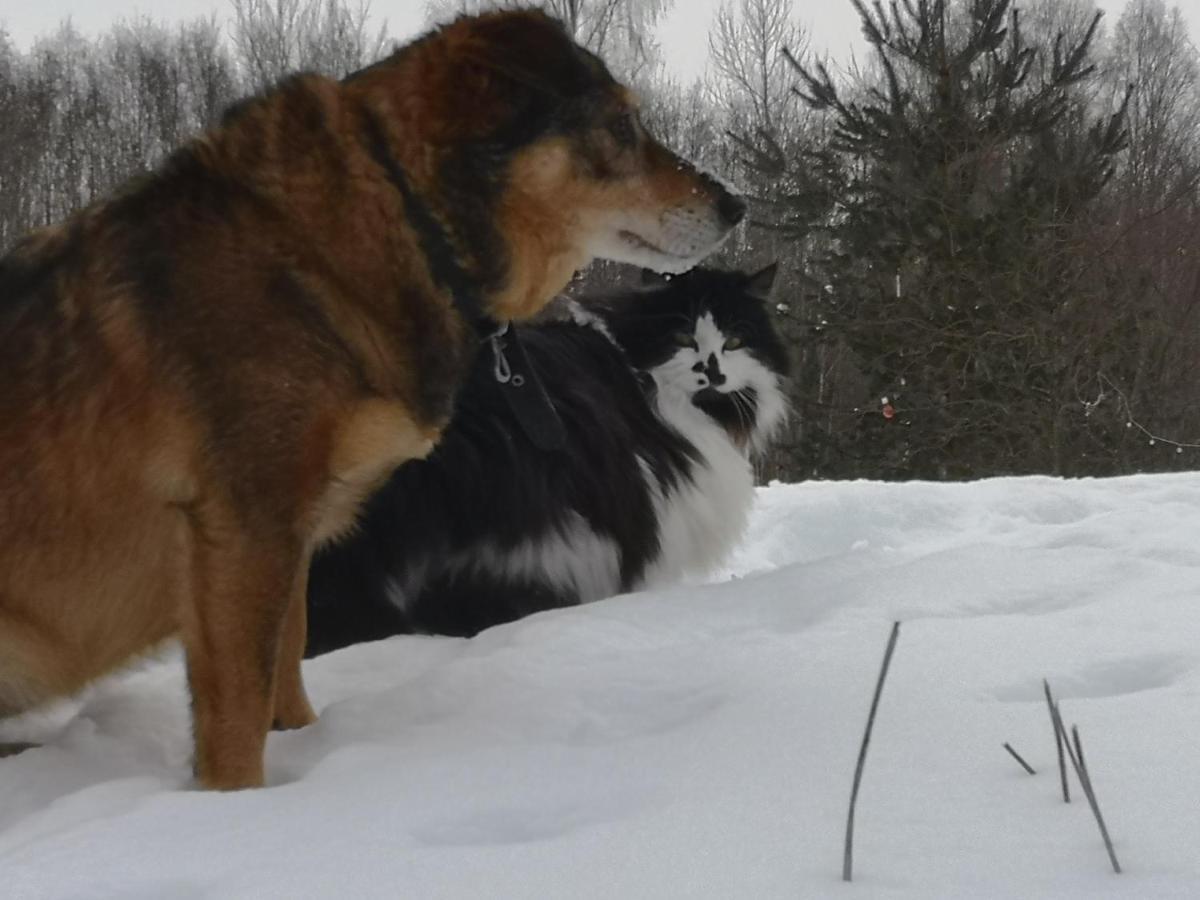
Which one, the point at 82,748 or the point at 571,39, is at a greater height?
the point at 571,39

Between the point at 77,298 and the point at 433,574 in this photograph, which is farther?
the point at 433,574

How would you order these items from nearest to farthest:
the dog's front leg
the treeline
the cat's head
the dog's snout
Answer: the dog's front leg < the dog's snout < the cat's head < the treeline

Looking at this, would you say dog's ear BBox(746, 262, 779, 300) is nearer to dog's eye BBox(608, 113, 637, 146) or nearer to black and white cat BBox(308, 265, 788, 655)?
black and white cat BBox(308, 265, 788, 655)

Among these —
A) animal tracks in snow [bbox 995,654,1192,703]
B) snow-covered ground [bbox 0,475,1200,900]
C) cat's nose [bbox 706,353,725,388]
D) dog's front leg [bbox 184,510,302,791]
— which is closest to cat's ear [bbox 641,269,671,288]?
cat's nose [bbox 706,353,725,388]

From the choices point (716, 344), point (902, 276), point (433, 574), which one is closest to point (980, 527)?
point (716, 344)

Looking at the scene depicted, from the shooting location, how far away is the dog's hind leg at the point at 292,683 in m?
2.55

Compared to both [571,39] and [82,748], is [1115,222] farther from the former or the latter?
[82,748]

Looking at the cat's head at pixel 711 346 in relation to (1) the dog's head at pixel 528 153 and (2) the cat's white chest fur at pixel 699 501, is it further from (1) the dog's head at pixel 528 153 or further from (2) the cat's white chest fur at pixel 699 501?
(1) the dog's head at pixel 528 153

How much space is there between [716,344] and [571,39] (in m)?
2.16

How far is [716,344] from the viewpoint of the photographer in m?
4.48

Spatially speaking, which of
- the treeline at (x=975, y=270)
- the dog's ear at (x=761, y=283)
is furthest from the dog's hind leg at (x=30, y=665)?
the treeline at (x=975, y=270)

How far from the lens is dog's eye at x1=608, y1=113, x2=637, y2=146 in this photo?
98.2 inches

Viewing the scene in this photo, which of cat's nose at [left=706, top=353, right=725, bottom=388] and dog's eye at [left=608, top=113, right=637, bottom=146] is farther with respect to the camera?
cat's nose at [left=706, top=353, right=725, bottom=388]

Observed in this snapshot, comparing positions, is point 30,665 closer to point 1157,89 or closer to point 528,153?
point 528,153
